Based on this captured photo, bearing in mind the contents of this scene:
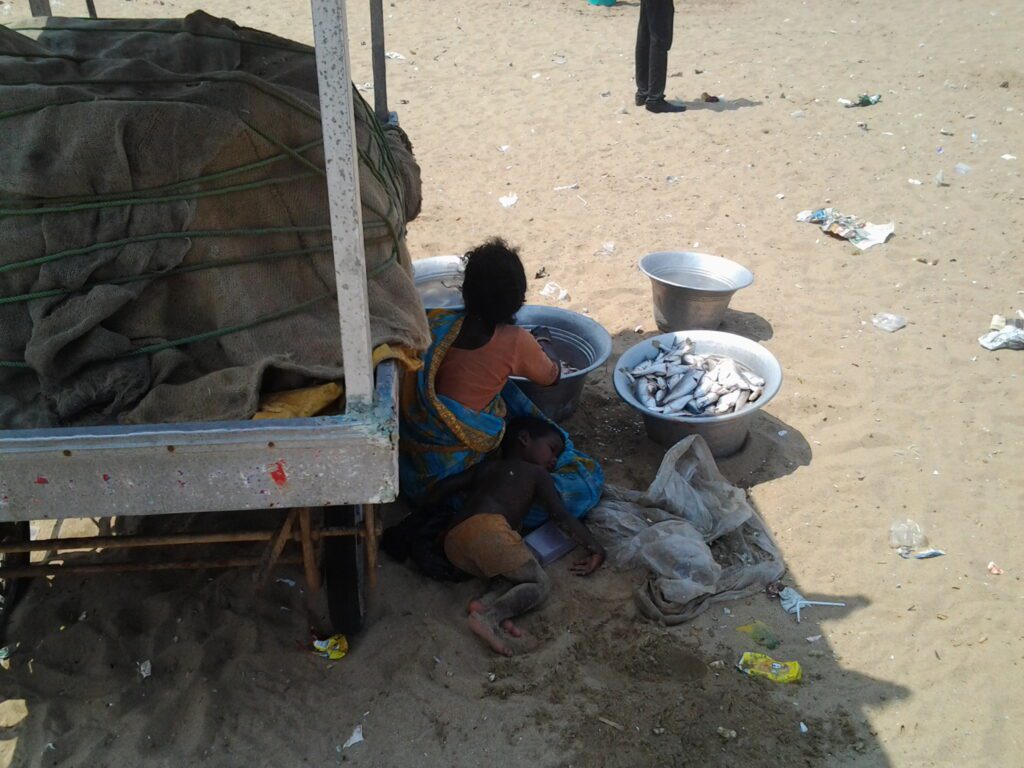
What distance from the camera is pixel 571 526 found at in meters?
3.09

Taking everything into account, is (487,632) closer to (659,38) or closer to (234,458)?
(234,458)

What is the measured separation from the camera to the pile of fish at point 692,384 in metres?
3.67

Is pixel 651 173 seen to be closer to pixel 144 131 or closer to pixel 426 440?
pixel 426 440

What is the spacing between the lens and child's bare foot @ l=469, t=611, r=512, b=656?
2.71m

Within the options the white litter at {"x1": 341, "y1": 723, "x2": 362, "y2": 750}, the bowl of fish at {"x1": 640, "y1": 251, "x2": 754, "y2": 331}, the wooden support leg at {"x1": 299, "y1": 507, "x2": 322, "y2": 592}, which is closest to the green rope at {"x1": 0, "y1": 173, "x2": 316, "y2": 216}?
the wooden support leg at {"x1": 299, "y1": 507, "x2": 322, "y2": 592}

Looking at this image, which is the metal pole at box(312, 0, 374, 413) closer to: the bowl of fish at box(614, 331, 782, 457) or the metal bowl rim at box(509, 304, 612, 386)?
the metal bowl rim at box(509, 304, 612, 386)

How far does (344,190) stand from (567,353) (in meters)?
2.56

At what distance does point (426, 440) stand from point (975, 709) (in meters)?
1.98

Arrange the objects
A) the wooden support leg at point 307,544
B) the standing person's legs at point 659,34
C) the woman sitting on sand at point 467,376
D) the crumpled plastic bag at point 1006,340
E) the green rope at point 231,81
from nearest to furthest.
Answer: the wooden support leg at point 307,544, the green rope at point 231,81, the woman sitting on sand at point 467,376, the crumpled plastic bag at point 1006,340, the standing person's legs at point 659,34

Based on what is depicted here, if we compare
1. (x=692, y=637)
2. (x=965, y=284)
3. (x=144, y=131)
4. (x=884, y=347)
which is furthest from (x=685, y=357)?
(x=144, y=131)

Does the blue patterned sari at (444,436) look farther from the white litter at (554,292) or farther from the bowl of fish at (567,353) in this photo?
the white litter at (554,292)

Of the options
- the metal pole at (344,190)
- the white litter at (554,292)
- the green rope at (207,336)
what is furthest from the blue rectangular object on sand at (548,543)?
the white litter at (554,292)

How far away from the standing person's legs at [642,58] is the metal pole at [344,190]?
689 centimetres

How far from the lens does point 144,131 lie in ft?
7.27
